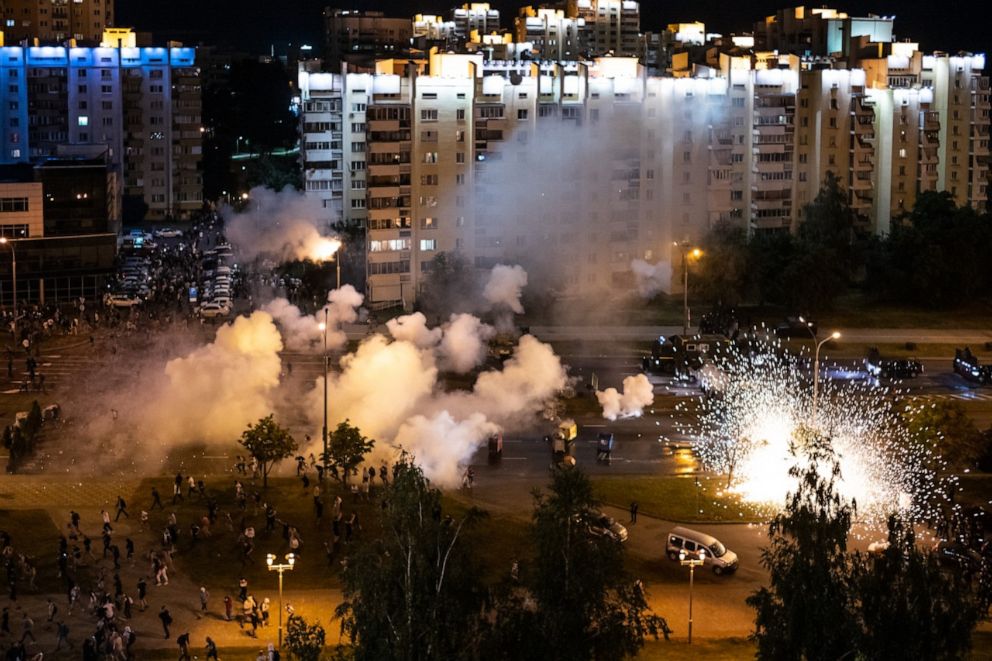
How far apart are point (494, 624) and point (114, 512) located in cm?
1767

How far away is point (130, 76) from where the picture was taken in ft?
333

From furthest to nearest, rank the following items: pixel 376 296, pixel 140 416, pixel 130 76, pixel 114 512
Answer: pixel 130 76 → pixel 376 296 → pixel 140 416 → pixel 114 512

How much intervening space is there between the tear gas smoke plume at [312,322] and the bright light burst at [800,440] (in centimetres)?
1605

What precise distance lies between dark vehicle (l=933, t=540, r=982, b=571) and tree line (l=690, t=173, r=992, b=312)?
107 ft

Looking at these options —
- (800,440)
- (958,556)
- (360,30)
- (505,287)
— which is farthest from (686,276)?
(360,30)

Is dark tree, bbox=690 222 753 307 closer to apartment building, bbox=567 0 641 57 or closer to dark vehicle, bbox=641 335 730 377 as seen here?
dark vehicle, bbox=641 335 730 377

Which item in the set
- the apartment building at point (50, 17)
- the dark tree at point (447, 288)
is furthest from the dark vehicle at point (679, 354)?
the apartment building at point (50, 17)

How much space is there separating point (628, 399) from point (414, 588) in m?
27.1

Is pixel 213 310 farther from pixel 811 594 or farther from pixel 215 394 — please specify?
pixel 811 594

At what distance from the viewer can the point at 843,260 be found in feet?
238

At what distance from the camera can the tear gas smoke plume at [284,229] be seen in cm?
7412

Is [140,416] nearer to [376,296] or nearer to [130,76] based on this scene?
[376,296]

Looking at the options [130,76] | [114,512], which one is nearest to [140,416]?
[114,512]

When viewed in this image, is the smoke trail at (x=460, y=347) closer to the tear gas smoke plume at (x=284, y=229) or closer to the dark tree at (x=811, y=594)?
the tear gas smoke plume at (x=284, y=229)
